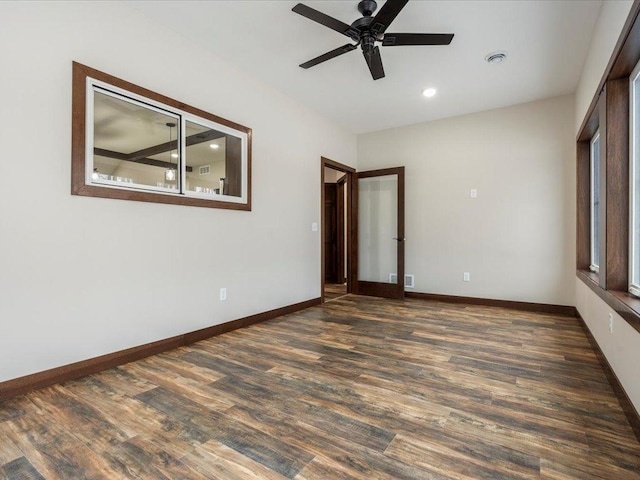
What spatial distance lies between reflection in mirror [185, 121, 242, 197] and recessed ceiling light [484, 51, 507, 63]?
2.61 m

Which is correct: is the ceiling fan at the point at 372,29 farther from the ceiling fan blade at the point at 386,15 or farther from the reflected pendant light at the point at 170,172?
the reflected pendant light at the point at 170,172

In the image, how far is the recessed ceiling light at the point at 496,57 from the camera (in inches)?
126

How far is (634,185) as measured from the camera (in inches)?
85.2

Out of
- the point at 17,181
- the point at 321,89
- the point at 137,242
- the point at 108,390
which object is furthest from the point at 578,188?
the point at 17,181

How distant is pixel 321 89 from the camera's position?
159 inches

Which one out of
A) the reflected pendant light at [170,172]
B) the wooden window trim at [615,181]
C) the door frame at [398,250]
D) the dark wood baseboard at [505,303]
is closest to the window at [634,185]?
the wooden window trim at [615,181]

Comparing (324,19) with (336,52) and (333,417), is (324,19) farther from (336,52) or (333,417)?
(333,417)

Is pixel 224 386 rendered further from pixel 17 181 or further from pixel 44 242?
pixel 17 181

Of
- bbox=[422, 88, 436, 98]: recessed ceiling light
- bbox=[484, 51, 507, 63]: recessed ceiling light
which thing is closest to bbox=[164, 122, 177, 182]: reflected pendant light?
bbox=[422, 88, 436, 98]: recessed ceiling light

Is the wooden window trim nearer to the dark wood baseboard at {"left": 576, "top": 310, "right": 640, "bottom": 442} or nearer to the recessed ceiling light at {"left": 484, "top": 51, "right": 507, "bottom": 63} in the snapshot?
the dark wood baseboard at {"left": 576, "top": 310, "right": 640, "bottom": 442}

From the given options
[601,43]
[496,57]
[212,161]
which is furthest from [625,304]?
[212,161]

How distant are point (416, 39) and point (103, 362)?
10.9ft

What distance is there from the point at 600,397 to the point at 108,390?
3027mm

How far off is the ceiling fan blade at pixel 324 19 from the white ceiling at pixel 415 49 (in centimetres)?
24
